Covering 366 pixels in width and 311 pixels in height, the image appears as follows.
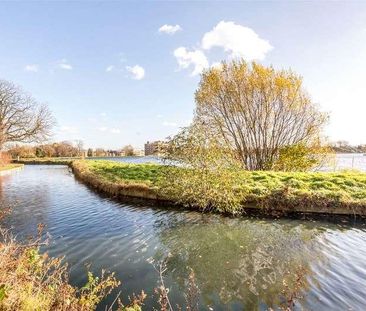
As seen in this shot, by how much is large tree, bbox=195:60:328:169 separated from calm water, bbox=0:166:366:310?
13.5 m

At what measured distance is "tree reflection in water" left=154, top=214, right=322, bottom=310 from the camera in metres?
7.00

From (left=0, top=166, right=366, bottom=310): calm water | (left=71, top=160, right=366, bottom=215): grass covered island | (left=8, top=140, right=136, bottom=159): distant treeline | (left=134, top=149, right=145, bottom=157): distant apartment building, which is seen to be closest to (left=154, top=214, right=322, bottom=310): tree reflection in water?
(left=0, top=166, right=366, bottom=310): calm water

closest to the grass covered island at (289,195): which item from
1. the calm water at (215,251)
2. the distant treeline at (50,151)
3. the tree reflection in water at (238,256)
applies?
the calm water at (215,251)

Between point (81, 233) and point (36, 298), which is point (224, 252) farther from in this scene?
point (36, 298)

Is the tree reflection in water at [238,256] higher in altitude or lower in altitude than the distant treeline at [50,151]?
lower

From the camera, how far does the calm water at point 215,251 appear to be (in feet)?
22.9

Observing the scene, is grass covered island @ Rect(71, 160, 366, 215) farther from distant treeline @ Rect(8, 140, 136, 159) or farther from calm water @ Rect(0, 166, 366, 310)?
distant treeline @ Rect(8, 140, 136, 159)

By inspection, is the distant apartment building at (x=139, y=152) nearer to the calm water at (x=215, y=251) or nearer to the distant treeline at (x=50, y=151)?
the distant treeline at (x=50, y=151)

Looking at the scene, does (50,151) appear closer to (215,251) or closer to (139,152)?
(139,152)

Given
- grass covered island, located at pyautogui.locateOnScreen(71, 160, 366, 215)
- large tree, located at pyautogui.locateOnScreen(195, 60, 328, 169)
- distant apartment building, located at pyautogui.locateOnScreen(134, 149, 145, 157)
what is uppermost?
large tree, located at pyautogui.locateOnScreen(195, 60, 328, 169)

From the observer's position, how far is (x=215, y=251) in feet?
31.8

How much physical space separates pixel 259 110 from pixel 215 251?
727 inches

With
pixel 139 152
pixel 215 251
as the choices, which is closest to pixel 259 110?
pixel 215 251

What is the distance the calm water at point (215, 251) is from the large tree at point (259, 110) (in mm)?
13522
